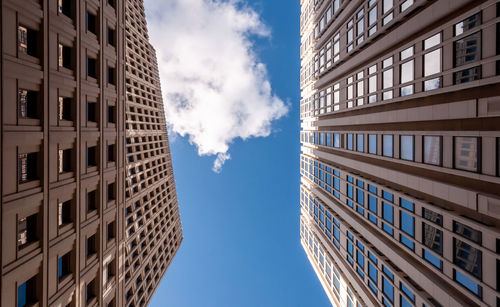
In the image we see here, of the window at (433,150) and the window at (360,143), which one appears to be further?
the window at (360,143)

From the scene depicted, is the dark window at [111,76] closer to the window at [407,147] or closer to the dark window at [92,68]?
the dark window at [92,68]

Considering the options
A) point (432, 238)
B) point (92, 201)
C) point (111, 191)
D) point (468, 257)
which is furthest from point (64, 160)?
point (432, 238)

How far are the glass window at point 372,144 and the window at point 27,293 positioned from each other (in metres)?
29.1

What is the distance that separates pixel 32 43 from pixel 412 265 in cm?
3083

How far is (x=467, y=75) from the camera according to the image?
13.8m

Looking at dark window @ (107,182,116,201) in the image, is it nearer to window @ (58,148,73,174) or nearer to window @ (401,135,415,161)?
window @ (58,148,73,174)

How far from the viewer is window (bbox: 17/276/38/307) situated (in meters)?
12.2

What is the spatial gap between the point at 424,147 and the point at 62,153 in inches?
1030

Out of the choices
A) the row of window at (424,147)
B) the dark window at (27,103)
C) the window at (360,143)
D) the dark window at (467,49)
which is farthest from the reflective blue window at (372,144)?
the dark window at (27,103)

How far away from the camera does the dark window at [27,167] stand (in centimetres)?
1196

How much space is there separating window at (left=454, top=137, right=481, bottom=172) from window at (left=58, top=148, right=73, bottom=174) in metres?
25.7

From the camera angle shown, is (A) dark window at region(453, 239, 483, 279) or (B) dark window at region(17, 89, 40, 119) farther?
(A) dark window at region(453, 239, 483, 279)

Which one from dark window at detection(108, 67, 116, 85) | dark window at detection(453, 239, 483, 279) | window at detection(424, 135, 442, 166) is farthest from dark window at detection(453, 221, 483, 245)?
dark window at detection(108, 67, 116, 85)

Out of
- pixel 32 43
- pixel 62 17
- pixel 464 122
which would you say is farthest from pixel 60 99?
pixel 464 122
